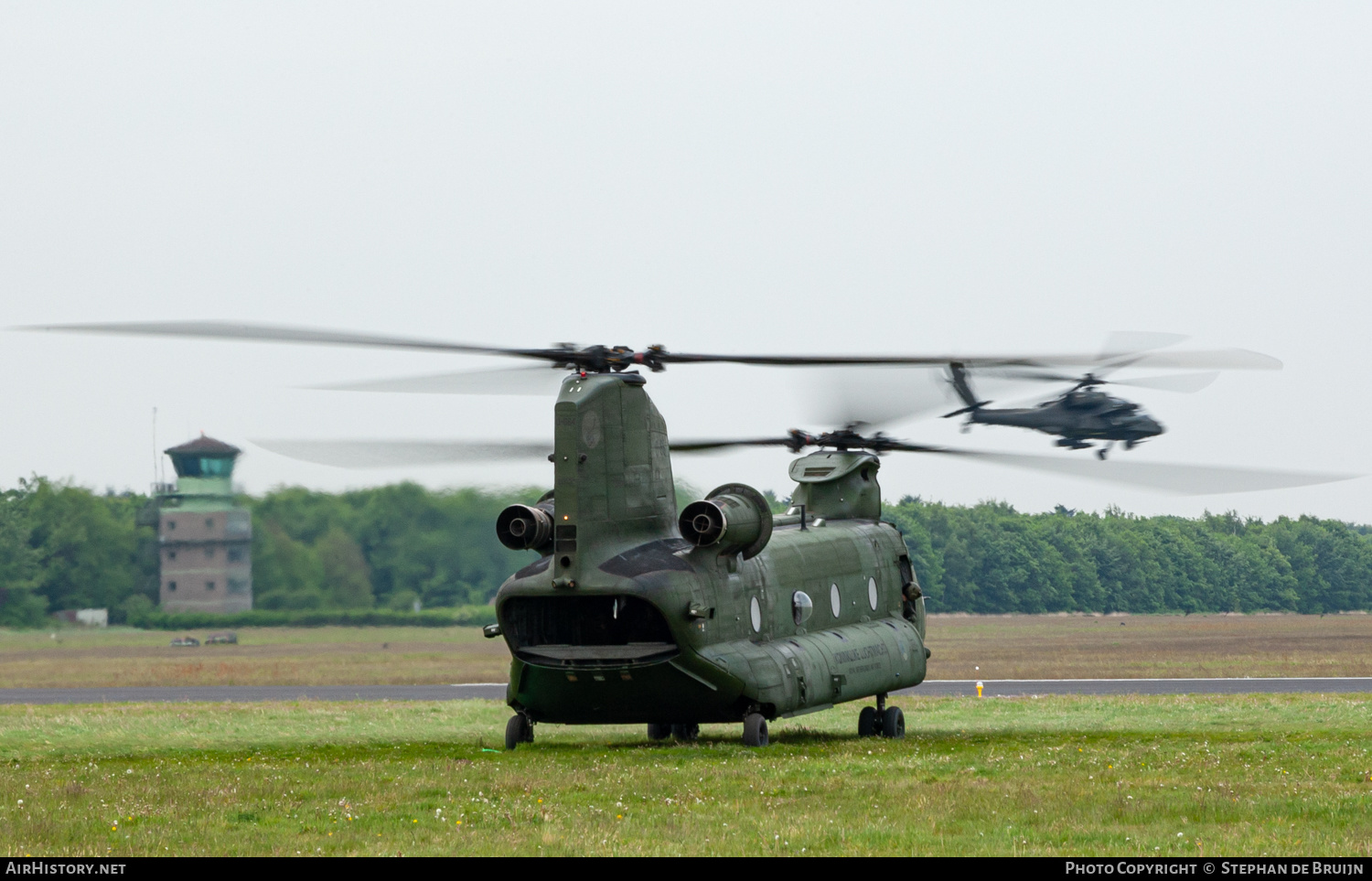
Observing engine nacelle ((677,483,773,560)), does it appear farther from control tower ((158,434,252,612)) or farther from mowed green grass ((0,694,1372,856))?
control tower ((158,434,252,612))

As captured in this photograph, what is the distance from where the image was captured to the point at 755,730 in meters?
23.2

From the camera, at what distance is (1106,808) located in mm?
15281

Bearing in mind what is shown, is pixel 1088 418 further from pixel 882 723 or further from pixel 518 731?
pixel 518 731

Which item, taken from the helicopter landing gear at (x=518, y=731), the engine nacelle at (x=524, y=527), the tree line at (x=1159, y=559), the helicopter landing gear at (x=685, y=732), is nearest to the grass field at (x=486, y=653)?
the tree line at (x=1159, y=559)

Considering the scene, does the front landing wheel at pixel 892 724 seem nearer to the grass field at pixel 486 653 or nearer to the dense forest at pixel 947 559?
the grass field at pixel 486 653

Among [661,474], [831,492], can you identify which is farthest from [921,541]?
[661,474]

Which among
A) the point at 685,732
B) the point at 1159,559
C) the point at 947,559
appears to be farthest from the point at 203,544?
the point at 685,732

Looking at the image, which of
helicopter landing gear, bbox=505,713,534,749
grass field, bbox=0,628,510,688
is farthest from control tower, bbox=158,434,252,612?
helicopter landing gear, bbox=505,713,534,749

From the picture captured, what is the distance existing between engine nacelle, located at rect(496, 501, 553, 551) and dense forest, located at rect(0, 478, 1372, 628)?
1261 inches

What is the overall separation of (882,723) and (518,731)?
278 inches

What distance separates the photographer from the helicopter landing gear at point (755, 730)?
23.2 meters

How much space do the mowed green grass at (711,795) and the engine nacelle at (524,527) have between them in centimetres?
316
